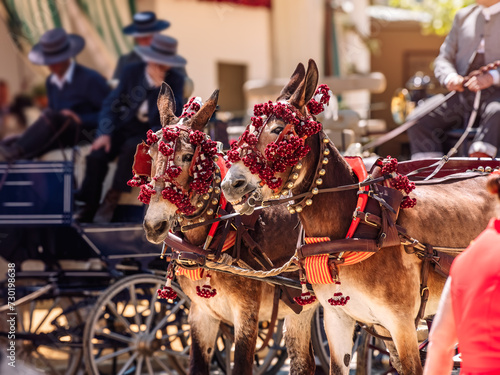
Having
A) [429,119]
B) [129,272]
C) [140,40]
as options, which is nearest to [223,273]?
[129,272]

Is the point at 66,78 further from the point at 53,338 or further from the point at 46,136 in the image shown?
the point at 53,338

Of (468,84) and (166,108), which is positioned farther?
(468,84)

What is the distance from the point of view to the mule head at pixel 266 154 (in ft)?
12.4

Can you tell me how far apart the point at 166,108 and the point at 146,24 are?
10.4 ft

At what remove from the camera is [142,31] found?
7.49 m

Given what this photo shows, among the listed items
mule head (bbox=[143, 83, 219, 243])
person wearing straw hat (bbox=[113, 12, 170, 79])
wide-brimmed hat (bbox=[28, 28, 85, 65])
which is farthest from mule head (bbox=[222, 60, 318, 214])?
wide-brimmed hat (bbox=[28, 28, 85, 65])

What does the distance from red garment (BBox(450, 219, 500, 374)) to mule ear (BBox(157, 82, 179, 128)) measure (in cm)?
233

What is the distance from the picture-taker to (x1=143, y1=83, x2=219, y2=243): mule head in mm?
4207

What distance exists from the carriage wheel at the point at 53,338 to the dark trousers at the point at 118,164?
904 mm

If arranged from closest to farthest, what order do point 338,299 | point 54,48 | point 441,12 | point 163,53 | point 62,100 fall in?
point 338,299, point 163,53, point 62,100, point 54,48, point 441,12

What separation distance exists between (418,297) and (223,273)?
1.14 meters


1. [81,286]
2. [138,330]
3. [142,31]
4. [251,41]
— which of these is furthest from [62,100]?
[251,41]

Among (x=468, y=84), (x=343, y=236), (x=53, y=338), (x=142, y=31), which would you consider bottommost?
(x=53, y=338)

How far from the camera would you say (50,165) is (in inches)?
245
